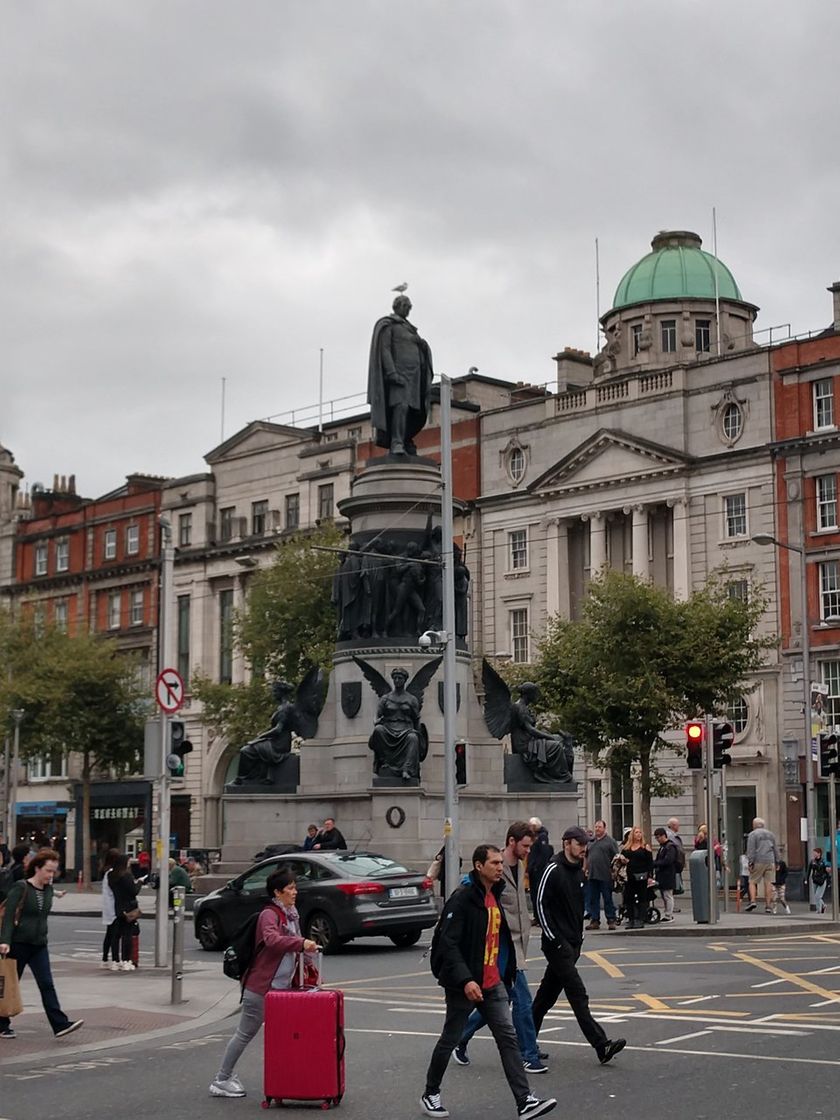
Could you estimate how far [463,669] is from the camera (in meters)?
36.5

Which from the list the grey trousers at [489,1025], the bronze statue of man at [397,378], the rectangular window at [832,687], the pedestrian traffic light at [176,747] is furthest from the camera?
the rectangular window at [832,687]

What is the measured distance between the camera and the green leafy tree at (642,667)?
164 feet

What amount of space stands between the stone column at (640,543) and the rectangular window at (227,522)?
2360cm

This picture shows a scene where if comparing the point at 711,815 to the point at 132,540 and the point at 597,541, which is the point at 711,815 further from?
the point at 132,540

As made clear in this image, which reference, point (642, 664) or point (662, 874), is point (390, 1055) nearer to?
point (662, 874)

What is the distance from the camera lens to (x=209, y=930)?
26.9 m

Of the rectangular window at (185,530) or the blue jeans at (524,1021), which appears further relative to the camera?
the rectangular window at (185,530)

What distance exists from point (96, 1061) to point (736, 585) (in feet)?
153

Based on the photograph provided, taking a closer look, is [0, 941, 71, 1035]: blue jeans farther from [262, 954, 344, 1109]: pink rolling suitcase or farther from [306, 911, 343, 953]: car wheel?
[306, 911, 343, 953]: car wheel

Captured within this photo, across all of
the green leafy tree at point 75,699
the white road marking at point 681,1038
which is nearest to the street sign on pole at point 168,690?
the white road marking at point 681,1038

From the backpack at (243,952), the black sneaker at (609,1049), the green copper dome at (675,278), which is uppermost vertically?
the green copper dome at (675,278)

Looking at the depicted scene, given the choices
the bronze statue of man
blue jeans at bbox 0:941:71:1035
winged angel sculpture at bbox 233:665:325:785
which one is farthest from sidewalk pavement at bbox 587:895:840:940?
blue jeans at bbox 0:941:71:1035

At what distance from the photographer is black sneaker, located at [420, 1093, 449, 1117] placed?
459 inches

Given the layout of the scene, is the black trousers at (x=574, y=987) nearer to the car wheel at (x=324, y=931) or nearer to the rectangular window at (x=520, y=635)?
the car wheel at (x=324, y=931)
